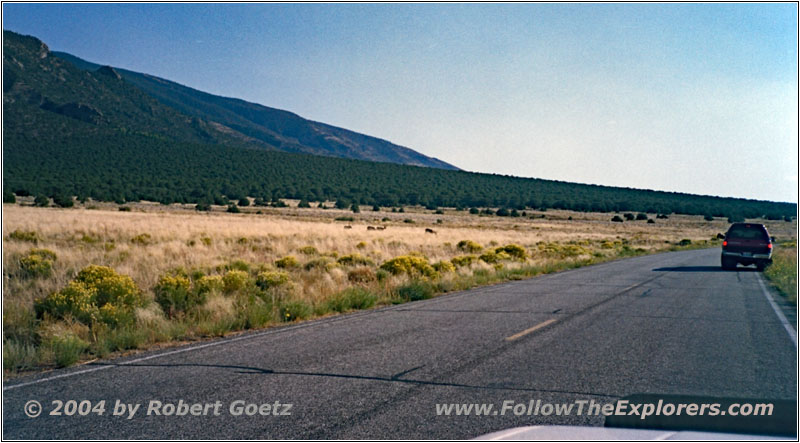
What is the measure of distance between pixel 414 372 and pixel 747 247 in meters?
21.9

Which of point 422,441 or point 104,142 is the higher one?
point 104,142

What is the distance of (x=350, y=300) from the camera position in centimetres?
1286

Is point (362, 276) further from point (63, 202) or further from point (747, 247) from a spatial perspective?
point (63, 202)

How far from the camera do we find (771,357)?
7887 millimetres

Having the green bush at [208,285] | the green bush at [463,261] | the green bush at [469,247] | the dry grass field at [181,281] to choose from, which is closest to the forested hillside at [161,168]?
the dry grass field at [181,281]

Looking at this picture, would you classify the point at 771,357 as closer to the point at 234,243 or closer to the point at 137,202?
the point at 234,243

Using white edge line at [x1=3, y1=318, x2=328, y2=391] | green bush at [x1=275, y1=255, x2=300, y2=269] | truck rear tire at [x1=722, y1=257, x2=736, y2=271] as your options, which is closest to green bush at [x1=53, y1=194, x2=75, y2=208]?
green bush at [x1=275, y1=255, x2=300, y2=269]

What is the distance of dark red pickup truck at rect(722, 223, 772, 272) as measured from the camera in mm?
23641

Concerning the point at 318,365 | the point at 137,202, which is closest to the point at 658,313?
the point at 318,365

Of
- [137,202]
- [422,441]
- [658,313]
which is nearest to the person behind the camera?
[422,441]

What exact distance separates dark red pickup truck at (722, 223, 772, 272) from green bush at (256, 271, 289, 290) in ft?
60.2

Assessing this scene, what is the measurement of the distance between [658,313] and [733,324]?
1.36 metres

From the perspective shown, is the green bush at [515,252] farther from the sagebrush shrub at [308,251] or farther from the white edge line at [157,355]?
the white edge line at [157,355]

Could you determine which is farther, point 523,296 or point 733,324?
point 523,296
